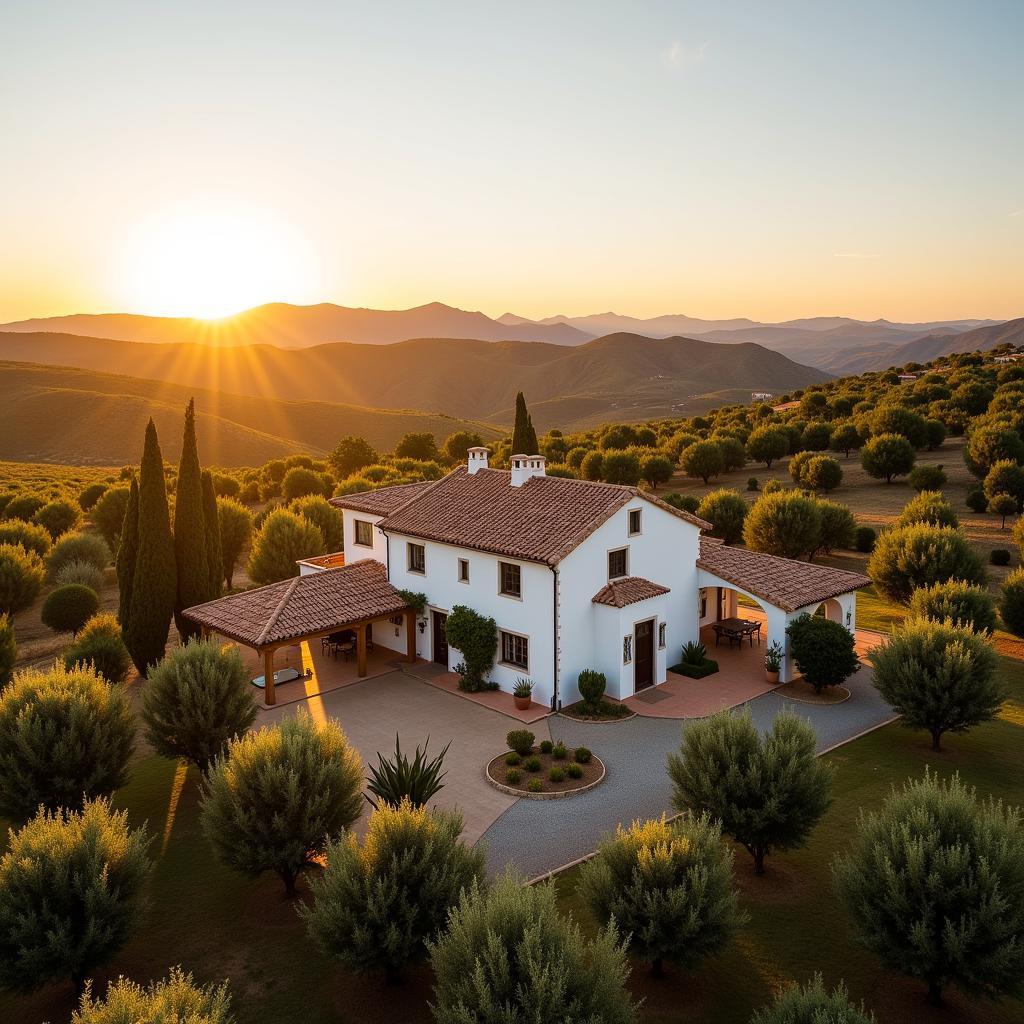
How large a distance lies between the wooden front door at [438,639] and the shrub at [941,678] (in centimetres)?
1429

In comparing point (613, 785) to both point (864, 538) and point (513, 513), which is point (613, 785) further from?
point (864, 538)

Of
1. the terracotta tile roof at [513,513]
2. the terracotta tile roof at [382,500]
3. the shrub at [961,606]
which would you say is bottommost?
the shrub at [961,606]

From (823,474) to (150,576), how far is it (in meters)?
42.3

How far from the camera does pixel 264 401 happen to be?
164 metres

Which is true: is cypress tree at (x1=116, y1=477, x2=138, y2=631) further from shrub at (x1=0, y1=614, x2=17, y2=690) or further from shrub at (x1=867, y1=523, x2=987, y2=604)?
shrub at (x1=867, y1=523, x2=987, y2=604)

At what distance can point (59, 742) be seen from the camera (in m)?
16.0

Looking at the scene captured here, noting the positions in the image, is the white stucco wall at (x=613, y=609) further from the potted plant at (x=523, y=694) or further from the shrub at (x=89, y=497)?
the shrub at (x=89, y=497)

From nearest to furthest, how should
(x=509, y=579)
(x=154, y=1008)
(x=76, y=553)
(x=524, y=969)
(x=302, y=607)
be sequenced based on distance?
1. (x=154, y=1008)
2. (x=524, y=969)
3. (x=509, y=579)
4. (x=302, y=607)
5. (x=76, y=553)

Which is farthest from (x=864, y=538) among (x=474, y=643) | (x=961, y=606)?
(x=474, y=643)

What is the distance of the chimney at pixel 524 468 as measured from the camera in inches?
1120

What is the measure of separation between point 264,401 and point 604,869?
16332 cm

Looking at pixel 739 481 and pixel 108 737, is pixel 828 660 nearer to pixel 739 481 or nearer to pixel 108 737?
pixel 108 737

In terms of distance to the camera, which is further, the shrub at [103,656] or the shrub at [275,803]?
the shrub at [103,656]

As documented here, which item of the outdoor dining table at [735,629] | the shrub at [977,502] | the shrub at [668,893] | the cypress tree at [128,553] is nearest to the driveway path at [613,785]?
the shrub at [668,893]
